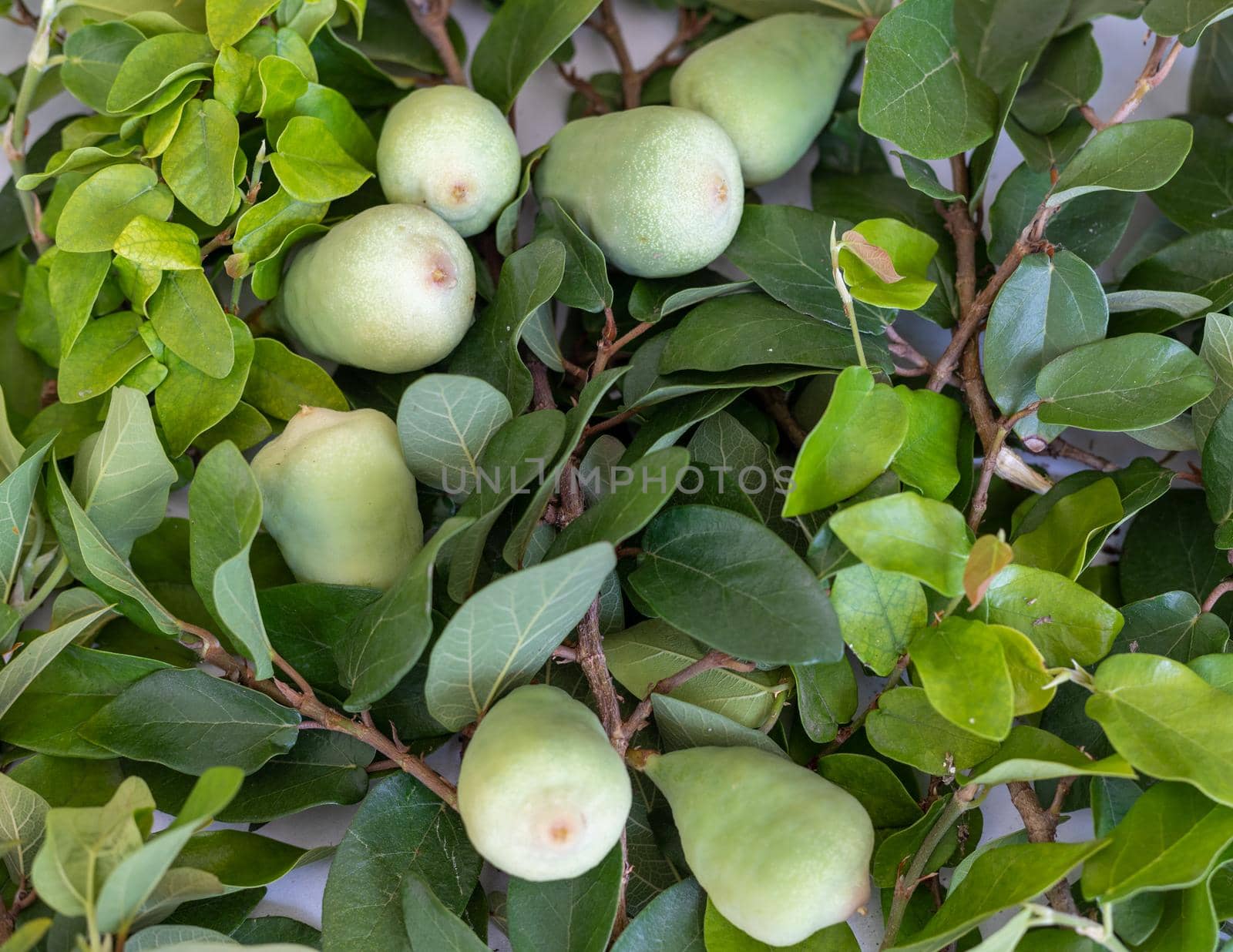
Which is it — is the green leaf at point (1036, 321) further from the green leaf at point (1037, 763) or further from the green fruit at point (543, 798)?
the green fruit at point (543, 798)

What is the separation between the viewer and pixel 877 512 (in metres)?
0.46

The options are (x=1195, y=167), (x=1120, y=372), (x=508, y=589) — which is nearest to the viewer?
(x=508, y=589)

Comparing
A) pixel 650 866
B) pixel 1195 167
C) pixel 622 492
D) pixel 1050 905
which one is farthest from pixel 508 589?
pixel 1195 167

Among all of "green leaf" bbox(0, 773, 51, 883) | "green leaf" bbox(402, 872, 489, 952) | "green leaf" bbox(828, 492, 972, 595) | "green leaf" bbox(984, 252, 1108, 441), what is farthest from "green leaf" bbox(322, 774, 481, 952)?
"green leaf" bbox(984, 252, 1108, 441)

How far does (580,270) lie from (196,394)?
8.5 inches

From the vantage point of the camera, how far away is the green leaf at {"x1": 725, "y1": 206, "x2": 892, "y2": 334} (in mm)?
568

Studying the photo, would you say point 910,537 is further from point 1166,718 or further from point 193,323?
point 193,323

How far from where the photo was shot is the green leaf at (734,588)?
44 centimetres

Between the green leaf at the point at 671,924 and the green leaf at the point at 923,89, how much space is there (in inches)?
15.3

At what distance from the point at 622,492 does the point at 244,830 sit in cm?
26

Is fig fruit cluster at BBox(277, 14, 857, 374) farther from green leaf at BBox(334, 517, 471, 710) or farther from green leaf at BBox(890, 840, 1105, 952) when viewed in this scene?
green leaf at BBox(890, 840, 1105, 952)

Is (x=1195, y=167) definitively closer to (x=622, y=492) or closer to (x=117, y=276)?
(x=622, y=492)

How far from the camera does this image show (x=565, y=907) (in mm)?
474

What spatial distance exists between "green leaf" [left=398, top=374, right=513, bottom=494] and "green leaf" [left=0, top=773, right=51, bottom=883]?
23 centimetres
